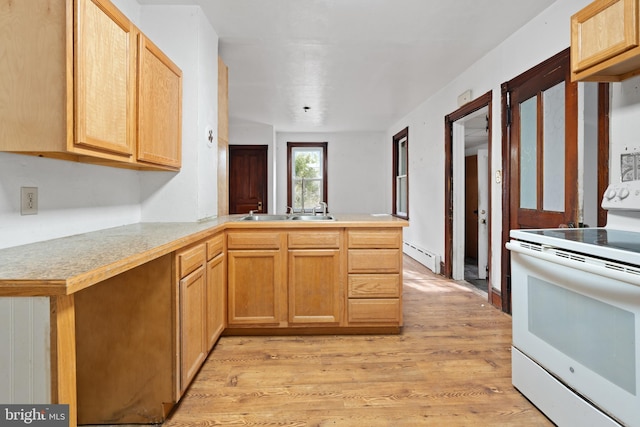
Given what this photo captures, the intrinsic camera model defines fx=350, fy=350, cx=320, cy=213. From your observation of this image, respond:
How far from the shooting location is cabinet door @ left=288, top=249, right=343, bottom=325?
2566 millimetres

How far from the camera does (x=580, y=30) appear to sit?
1.83 meters

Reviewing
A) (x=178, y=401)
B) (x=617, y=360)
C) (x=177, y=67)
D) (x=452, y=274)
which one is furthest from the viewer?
(x=452, y=274)

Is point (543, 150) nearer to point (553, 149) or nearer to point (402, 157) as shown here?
point (553, 149)

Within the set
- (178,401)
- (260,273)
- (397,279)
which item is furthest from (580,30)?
(178,401)

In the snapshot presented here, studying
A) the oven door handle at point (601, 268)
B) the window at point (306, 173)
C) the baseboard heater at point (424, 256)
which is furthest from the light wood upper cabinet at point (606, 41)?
the window at point (306, 173)

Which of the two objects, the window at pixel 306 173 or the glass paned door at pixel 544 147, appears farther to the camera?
the window at pixel 306 173

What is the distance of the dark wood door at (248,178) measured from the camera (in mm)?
6684

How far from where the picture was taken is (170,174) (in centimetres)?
259

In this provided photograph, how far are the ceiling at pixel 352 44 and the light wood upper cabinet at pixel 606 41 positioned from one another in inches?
33.9

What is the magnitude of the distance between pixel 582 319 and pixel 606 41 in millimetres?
1317

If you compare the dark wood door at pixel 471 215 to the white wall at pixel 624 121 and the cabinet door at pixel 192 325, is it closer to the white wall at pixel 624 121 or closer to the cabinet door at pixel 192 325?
the white wall at pixel 624 121

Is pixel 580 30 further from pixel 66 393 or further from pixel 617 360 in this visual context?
pixel 66 393

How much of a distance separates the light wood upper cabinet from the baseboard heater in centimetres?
313

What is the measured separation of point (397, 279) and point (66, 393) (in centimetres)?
206
